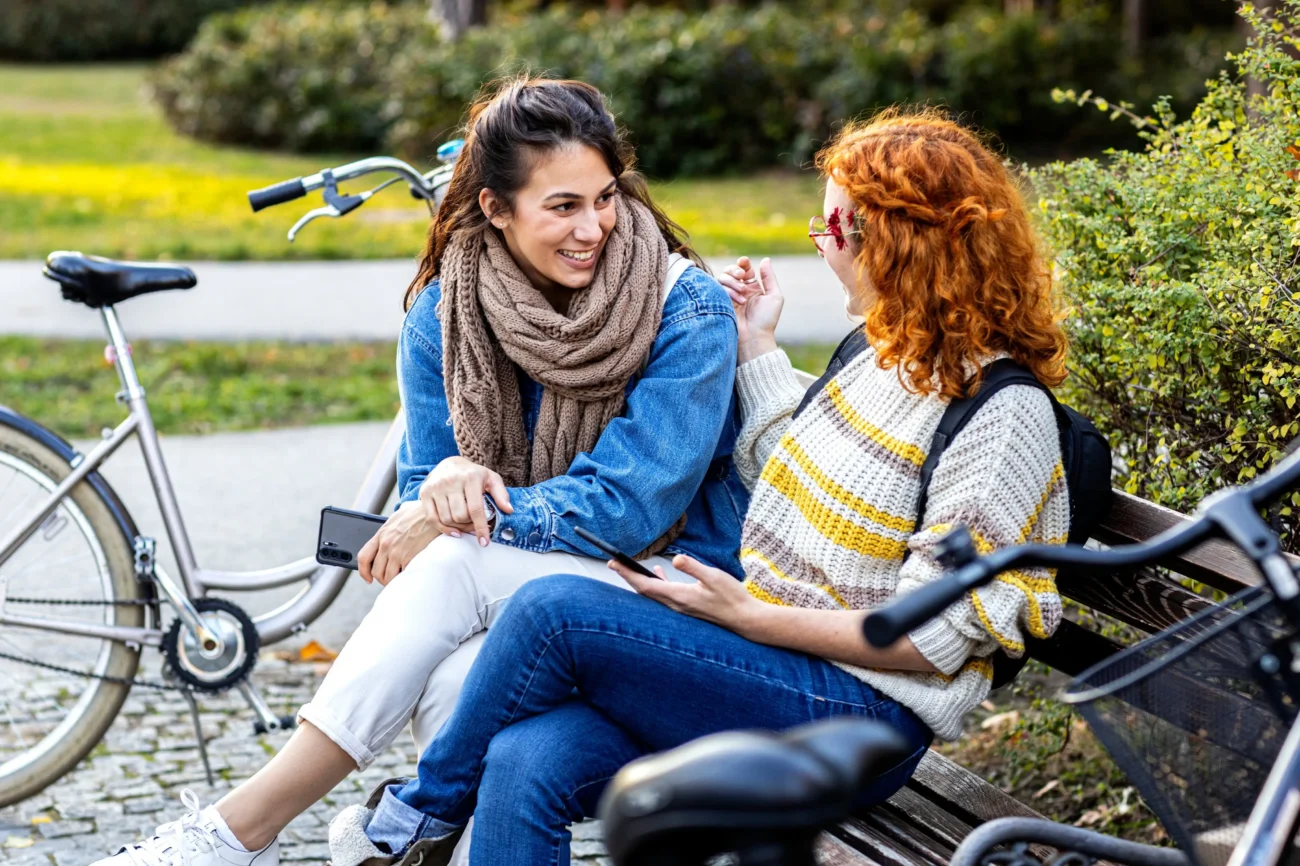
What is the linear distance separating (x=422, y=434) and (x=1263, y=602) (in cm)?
178

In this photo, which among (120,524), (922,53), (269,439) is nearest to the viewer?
(120,524)

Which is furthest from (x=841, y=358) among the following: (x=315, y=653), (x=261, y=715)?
(x=315, y=653)

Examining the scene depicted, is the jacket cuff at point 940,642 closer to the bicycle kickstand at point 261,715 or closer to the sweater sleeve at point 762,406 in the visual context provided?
the sweater sleeve at point 762,406

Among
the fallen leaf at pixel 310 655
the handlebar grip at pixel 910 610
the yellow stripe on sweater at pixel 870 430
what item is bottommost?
the fallen leaf at pixel 310 655

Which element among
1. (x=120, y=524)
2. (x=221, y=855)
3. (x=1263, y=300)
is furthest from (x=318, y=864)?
(x=1263, y=300)

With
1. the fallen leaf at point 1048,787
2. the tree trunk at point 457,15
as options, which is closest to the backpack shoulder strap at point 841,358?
the fallen leaf at point 1048,787

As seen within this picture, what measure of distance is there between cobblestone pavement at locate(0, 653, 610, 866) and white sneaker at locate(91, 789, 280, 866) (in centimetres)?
69

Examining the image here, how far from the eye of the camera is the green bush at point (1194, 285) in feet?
8.41

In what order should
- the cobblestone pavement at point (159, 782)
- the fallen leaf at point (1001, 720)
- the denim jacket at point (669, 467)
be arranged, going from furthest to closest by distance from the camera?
the fallen leaf at point (1001, 720) → the cobblestone pavement at point (159, 782) → the denim jacket at point (669, 467)

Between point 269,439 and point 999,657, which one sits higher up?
point 999,657

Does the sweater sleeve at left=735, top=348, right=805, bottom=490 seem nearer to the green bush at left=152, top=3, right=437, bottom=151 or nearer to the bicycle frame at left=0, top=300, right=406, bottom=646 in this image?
the bicycle frame at left=0, top=300, right=406, bottom=646

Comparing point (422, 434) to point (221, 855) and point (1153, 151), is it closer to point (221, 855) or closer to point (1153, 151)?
point (221, 855)

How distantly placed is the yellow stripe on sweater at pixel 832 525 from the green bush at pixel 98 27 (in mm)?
26760

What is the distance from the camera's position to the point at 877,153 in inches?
93.9
